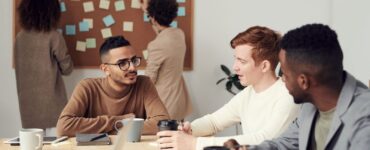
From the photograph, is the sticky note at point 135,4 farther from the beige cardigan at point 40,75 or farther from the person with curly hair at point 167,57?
the beige cardigan at point 40,75

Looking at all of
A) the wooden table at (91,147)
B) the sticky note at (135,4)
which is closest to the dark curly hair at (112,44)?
the wooden table at (91,147)

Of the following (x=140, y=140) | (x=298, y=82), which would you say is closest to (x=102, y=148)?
(x=140, y=140)

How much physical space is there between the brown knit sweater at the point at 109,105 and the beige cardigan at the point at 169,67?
1301 millimetres

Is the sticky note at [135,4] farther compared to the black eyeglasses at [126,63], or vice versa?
the sticky note at [135,4]

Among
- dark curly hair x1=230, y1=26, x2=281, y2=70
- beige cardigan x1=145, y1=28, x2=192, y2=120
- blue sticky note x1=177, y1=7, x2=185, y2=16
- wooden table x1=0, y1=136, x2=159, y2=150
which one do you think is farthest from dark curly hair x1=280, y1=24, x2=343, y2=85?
blue sticky note x1=177, y1=7, x2=185, y2=16

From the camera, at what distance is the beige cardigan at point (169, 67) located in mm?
4137

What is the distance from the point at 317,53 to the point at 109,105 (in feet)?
4.56

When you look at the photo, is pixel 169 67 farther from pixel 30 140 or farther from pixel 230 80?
pixel 30 140

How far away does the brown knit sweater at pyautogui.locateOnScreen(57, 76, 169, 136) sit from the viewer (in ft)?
8.34

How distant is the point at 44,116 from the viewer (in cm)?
428

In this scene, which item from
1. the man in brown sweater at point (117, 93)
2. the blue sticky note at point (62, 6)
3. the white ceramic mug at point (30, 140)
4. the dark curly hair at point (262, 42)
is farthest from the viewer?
the blue sticky note at point (62, 6)

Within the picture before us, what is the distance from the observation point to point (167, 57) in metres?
4.14

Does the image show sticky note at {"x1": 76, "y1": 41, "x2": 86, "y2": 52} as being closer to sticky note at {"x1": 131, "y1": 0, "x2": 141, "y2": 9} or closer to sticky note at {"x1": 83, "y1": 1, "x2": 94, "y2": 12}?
sticky note at {"x1": 83, "y1": 1, "x2": 94, "y2": 12}

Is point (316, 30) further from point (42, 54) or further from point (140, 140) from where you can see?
point (42, 54)
